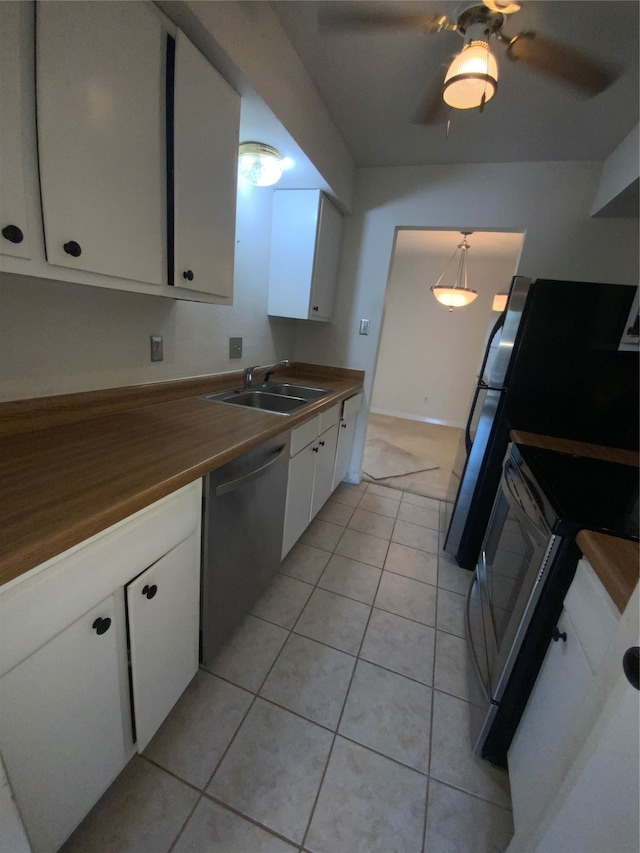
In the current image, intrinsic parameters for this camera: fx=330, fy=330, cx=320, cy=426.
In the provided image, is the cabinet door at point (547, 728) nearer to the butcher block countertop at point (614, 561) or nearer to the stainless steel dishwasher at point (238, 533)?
the butcher block countertop at point (614, 561)

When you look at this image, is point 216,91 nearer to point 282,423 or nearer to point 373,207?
point 282,423

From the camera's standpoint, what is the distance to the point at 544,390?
1.63 m

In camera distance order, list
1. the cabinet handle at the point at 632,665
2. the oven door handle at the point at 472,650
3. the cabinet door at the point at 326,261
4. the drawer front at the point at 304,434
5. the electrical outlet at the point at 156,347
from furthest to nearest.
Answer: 1. the cabinet door at the point at 326,261
2. the drawer front at the point at 304,434
3. the electrical outlet at the point at 156,347
4. the oven door handle at the point at 472,650
5. the cabinet handle at the point at 632,665

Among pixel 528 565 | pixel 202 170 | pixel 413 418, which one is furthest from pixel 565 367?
pixel 413 418

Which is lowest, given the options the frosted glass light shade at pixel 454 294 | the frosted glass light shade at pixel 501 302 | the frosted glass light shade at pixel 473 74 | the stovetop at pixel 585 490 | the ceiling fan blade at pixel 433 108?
the stovetop at pixel 585 490

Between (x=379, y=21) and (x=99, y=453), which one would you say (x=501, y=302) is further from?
(x=99, y=453)

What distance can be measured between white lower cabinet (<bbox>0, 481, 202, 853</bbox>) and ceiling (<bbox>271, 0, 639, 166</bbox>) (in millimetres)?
1853

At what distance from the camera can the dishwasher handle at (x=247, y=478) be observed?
3.43 feet

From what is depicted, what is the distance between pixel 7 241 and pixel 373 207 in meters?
2.38

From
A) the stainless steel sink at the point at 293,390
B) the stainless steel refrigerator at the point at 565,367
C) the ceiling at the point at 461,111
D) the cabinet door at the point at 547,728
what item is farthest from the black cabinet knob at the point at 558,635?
the ceiling at the point at 461,111

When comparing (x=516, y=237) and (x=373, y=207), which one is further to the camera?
(x=516, y=237)

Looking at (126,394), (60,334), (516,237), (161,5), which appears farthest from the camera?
(516,237)

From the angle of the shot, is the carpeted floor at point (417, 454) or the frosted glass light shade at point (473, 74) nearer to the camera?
the frosted glass light shade at point (473, 74)

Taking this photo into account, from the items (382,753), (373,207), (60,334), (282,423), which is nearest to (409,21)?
(373,207)
